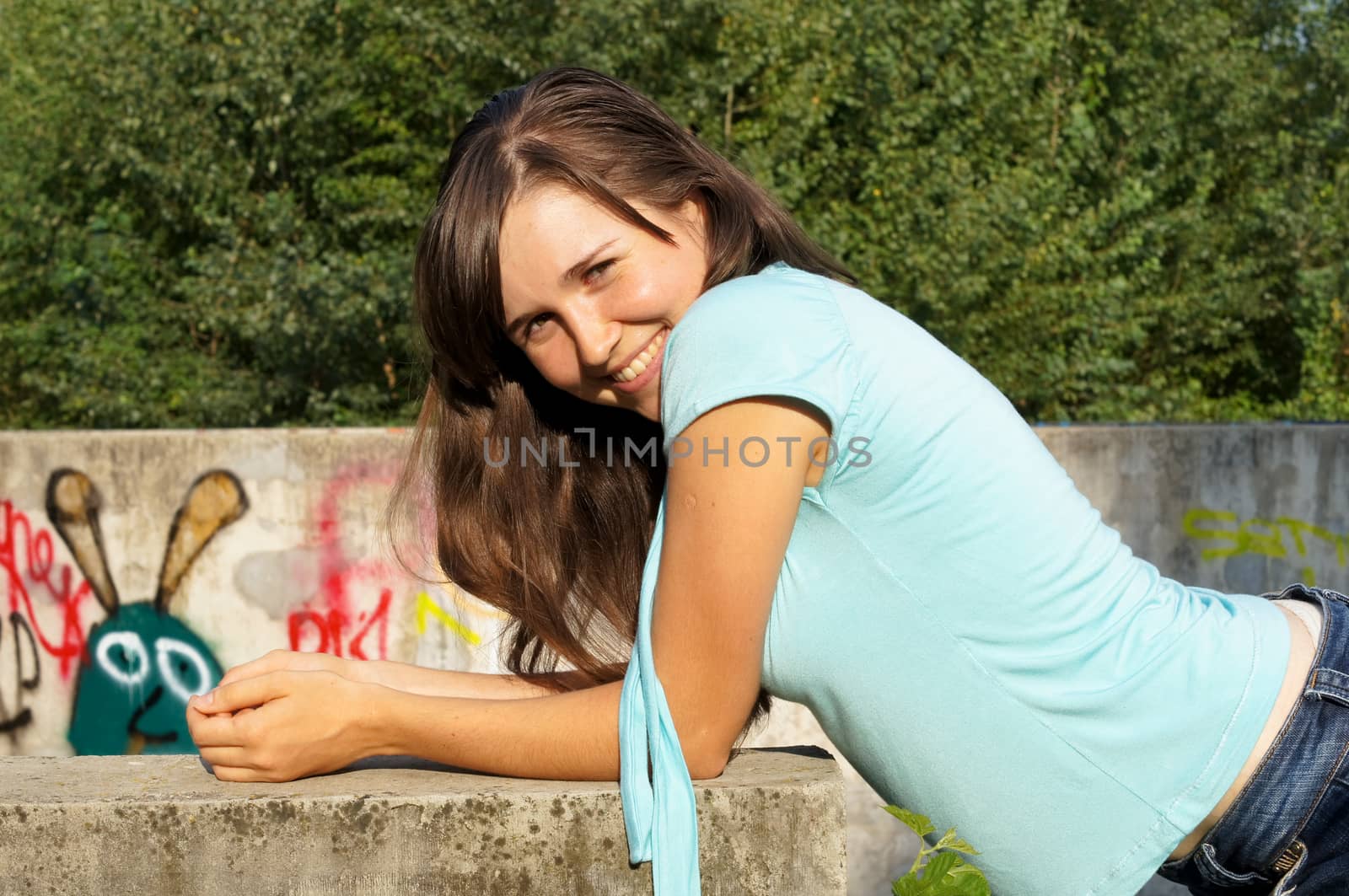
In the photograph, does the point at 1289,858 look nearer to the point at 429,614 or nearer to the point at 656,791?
the point at 656,791

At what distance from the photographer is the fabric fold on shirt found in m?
1.47

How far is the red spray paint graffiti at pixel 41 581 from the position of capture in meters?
5.37

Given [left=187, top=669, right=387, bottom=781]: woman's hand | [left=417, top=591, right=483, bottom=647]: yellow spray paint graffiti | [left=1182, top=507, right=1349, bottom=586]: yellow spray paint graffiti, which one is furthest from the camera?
[left=1182, top=507, right=1349, bottom=586]: yellow spray paint graffiti

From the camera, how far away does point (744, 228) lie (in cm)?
176

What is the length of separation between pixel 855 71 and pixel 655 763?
365 inches

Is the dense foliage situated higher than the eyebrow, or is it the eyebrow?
the dense foliage

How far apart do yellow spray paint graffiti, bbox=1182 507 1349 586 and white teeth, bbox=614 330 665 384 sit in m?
4.28

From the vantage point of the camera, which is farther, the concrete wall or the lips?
the concrete wall

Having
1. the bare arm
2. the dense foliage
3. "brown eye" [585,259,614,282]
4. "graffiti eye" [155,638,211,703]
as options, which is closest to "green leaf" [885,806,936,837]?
the bare arm

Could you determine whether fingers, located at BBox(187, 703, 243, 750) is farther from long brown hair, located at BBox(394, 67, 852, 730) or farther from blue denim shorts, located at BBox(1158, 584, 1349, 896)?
blue denim shorts, located at BBox(1158, 584, 1349, 896)

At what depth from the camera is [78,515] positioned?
537 cm

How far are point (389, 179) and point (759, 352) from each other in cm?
878

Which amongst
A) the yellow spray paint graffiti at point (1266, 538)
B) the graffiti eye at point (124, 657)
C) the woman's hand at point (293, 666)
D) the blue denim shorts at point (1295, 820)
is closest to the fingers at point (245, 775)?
the woman's hand at point (293, 666)

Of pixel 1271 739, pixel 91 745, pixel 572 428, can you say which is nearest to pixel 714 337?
pixel 572 428
